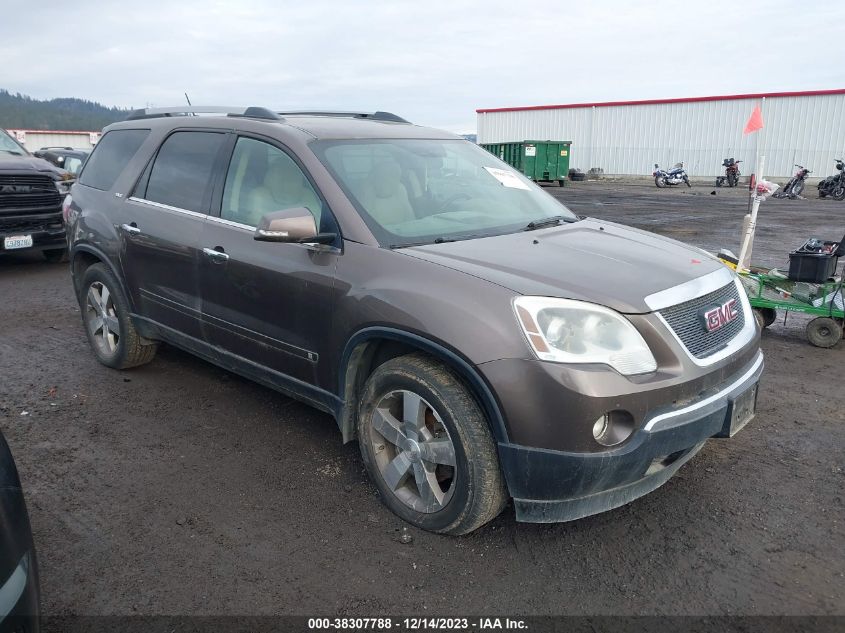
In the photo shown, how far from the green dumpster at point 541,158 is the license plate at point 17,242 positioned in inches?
931

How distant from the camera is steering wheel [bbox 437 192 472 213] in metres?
3.68

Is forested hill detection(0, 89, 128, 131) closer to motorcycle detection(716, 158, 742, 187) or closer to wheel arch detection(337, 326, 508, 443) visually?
motorcycle detection(716, 158, 742, 187)

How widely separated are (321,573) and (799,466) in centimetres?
260

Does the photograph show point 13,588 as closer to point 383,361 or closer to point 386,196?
point 383,361

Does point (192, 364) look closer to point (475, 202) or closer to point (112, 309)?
point (112, 309)

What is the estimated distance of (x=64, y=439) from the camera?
4074mm

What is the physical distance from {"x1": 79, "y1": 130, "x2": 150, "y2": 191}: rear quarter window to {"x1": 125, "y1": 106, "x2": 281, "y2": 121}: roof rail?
0.19m

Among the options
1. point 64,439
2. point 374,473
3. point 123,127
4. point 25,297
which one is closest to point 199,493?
point 374,473

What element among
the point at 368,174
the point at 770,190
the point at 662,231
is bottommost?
the point at 662,231

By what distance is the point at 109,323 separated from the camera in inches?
200

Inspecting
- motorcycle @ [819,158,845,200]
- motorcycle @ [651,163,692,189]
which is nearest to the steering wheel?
motorcycle @ [819,158,845,200]

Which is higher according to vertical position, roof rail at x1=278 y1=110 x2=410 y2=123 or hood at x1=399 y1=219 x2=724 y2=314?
roof rail at x1=278 y1=110 x2=410 y2=123

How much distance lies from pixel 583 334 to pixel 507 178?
1.84 m

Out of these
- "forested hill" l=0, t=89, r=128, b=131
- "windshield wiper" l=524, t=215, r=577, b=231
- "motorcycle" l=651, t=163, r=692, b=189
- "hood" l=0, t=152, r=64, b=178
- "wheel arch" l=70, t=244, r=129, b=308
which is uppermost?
"forested hill" l=0, t=89, r=128, b=131
